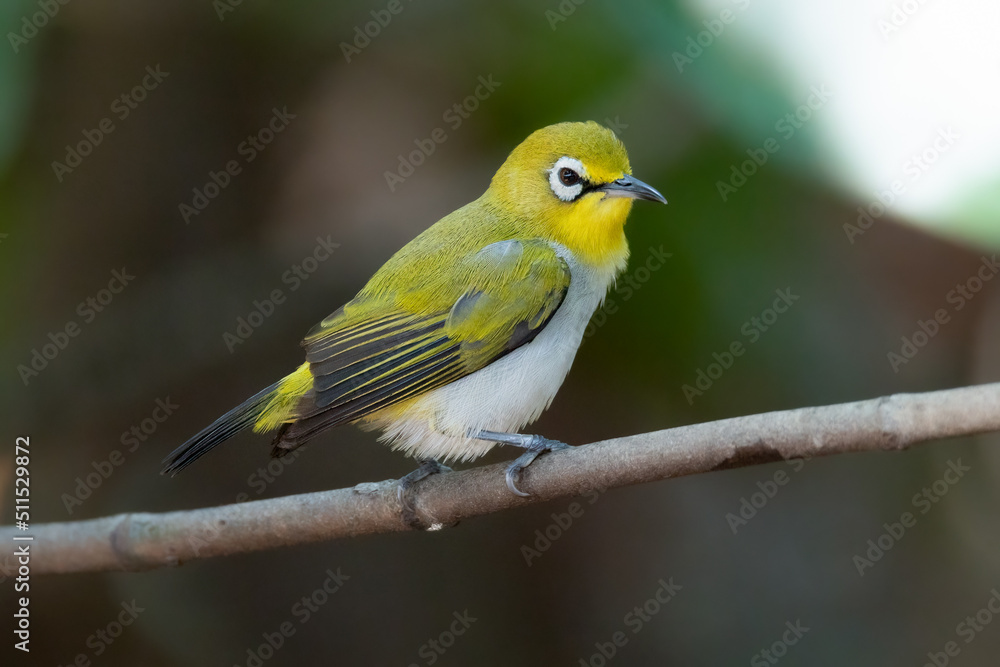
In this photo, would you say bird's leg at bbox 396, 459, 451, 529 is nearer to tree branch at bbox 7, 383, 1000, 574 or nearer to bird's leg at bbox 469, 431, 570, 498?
tree branch at bbox 7, 383, 1000, 574

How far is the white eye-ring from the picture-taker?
8.77 ft

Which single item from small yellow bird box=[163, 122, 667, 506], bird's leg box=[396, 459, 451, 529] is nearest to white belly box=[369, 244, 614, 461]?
small yellow bird box=[163, 122, 667, 506]

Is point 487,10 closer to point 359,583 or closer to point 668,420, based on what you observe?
point 668,420

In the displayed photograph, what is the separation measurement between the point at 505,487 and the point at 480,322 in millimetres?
568

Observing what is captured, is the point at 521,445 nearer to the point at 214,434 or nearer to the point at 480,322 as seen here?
the point at 480,322

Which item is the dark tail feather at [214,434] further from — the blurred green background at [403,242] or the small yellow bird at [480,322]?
the blurred green background at [403,242]

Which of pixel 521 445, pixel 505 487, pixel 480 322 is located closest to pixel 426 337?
pixel 480 322

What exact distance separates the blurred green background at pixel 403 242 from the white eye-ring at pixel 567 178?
0.39m

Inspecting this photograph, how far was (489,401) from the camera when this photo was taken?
2.58 m

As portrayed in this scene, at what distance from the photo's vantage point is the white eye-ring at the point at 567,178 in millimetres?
2672

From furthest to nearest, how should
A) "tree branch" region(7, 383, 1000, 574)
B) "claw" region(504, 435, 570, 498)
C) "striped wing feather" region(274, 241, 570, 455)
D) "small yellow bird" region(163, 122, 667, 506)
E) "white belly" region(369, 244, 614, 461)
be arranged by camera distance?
"white belly" region(369, 244, 614, 461) < "small yellow bird" region(163, 122, 667, 506) < "striped wing feather" region(274, 241, 570, 455) < "claw" region(504, 435, 570, 498) < "tree branch" region(7, 383, 1000, 574)

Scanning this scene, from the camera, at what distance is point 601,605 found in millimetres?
3877

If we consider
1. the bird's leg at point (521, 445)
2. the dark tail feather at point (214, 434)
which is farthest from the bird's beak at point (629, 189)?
the dark tail feather at point (214, 434)

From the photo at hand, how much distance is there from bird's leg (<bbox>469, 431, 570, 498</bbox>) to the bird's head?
2.09ft
